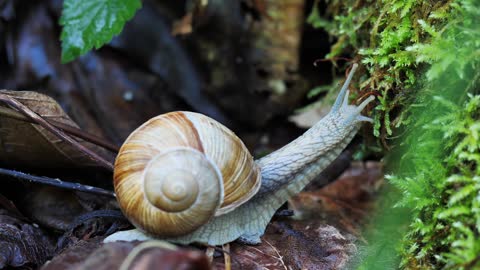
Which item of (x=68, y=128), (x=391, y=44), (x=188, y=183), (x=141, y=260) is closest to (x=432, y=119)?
(x=391, y=44)

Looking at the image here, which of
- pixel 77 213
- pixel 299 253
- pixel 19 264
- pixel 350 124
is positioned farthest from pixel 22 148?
pixel 350 124

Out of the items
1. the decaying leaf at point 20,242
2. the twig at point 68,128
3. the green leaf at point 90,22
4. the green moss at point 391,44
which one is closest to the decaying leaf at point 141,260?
the decaying leaf at point 20,242

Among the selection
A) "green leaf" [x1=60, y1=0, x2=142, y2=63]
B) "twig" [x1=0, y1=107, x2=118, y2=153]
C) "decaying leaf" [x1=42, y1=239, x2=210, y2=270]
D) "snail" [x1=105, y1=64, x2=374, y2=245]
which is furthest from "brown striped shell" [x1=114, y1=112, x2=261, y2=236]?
"green leaf" [x1=60, y1=0, x2=142, y2=63]

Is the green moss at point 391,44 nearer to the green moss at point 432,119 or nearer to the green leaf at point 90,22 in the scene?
the green moss at point 432,119

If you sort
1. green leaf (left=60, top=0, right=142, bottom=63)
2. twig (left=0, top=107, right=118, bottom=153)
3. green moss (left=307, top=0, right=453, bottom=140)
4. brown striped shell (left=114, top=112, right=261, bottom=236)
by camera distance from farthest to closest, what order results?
green leaf (left=60, top=0, right=142, bottom=63) < twig (left=0, top=107, right=118, bottom=153) < green moss (left=307, top=0, right=453, bottom=140) < brown striped shell (left=114, top=112, right=261, bottom=236)

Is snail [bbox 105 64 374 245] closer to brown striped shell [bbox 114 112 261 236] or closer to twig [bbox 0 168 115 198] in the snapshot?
brown striped shell [bbox 114 112 261 236]

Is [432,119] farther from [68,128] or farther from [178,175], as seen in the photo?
[68,128]
